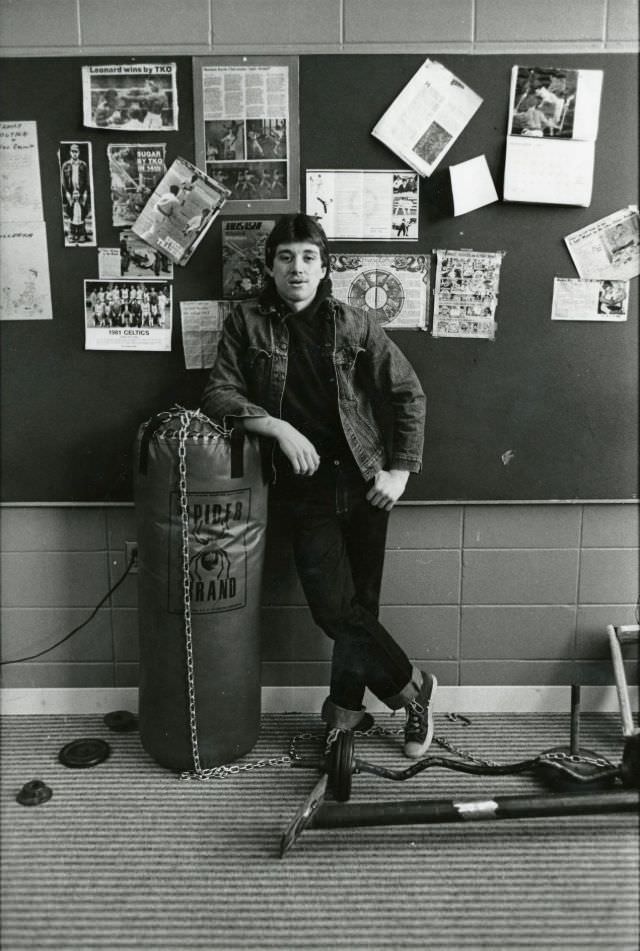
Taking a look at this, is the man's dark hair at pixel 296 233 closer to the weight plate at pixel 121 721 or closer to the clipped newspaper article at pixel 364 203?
the clipped newspaper article at pixel 364 203

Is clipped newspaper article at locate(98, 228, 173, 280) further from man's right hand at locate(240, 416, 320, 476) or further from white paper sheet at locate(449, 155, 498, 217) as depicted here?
white paper sheet at locate(449, 155, 498, 217)

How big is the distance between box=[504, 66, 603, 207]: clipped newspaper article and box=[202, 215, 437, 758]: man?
625mm

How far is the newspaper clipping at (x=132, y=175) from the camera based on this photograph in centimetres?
201

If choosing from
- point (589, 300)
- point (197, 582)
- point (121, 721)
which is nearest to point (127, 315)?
point (197, 582)

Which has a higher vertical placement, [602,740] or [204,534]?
[204,534]

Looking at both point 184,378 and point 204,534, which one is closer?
point 204,534

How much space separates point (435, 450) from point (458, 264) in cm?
56

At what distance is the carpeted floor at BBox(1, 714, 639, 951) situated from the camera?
144 cm

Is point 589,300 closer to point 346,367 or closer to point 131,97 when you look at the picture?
point 346,367

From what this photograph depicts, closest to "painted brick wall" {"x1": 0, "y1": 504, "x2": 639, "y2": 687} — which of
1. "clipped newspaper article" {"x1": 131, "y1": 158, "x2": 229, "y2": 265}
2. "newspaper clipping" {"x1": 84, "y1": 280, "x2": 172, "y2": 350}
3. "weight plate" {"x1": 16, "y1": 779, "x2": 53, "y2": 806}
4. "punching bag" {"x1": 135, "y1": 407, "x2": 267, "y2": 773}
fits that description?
"punching bag" {"x1": 135, "y1": 407, "x2": 267, "y2": 773}

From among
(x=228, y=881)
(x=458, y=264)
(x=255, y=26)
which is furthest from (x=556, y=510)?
(x=255, y=26)

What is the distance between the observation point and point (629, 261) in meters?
2.07

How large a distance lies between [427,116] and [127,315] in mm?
1053

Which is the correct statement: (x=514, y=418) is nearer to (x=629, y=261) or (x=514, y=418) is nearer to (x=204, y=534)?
A: (x=629, y=261)
